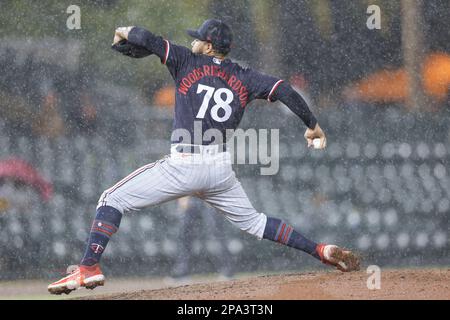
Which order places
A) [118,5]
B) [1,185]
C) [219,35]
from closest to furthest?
[219,35] → [1,185] → [118,5]

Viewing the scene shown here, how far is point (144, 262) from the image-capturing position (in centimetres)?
940

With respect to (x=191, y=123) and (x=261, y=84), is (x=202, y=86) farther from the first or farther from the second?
(x=261, y=84)

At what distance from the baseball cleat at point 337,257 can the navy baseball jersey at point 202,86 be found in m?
1.09

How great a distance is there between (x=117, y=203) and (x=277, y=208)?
413cm

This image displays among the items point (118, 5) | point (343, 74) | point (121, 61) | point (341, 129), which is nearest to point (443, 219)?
point (341, 129)

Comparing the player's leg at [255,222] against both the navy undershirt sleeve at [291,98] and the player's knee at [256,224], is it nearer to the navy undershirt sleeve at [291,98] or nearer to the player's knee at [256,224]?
the player's knee at [256,224]

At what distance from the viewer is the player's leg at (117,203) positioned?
217 inches

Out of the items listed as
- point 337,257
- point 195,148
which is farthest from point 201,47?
point 337,257

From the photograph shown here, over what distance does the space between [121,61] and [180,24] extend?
4.27 ft

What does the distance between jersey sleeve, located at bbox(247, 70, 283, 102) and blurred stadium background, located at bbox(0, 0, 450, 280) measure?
151 inches

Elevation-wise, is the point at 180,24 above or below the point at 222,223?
above

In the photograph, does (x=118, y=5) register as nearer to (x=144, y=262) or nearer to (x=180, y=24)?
(x=180, y=24)

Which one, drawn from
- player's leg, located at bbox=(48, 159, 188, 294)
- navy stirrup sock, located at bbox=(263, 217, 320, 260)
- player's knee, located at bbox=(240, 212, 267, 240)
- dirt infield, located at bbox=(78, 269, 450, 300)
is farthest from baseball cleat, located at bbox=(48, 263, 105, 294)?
navy stirrup sock, located at bbox=(263, 217, 320, 260)

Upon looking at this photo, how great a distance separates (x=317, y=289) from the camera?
574cm
